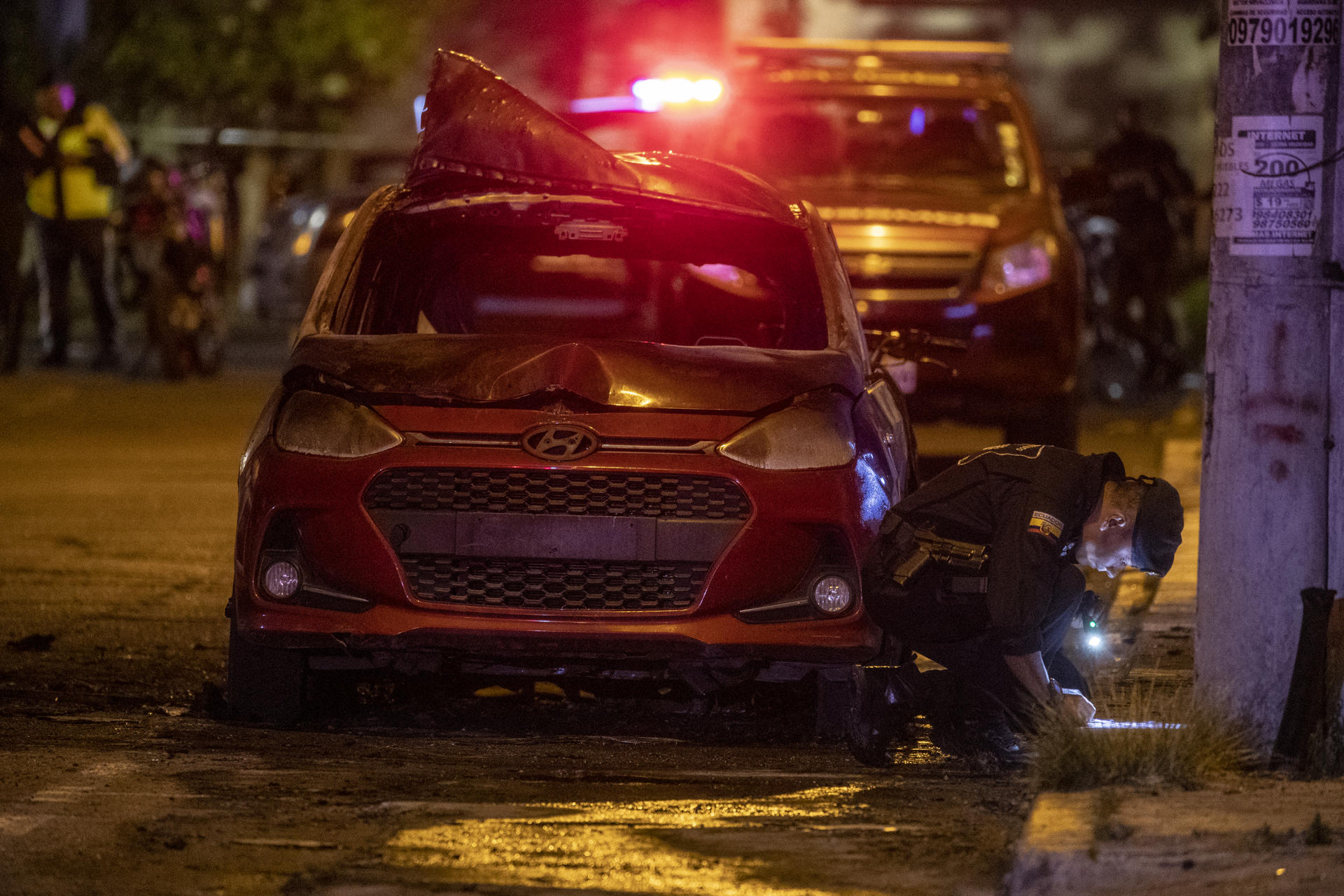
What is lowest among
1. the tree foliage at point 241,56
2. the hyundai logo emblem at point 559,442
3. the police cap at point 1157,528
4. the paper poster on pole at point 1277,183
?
the police cap at point 1157,528

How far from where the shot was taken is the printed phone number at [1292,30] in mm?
5496

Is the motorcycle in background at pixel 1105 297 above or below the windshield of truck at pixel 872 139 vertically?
below

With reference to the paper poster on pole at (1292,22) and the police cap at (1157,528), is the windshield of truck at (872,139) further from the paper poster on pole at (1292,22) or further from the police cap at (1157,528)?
the police cap at (1157,528)

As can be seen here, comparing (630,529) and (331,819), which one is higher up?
(630,529)

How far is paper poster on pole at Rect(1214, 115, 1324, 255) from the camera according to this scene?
18.2ft

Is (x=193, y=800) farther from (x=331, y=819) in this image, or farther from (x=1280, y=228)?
(x=1280, y=228)

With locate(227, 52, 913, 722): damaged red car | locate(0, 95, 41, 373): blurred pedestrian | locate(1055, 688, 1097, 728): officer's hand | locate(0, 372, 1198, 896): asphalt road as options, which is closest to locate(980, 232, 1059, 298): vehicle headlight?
locate(0, 372, 1198, 896): asphalt road

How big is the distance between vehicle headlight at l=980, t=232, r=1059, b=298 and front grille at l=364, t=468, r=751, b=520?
5.23 meters

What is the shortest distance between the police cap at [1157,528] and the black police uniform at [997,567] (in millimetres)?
141

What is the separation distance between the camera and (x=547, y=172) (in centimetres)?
666

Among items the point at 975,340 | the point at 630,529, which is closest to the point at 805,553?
the point at 630,529

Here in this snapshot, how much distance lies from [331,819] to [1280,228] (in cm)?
268

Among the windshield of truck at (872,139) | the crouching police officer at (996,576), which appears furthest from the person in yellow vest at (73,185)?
the crouching police officer at (996,576)

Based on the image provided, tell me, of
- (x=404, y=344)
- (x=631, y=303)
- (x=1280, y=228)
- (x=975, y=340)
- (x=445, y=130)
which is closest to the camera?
(x=1280, y=228)
